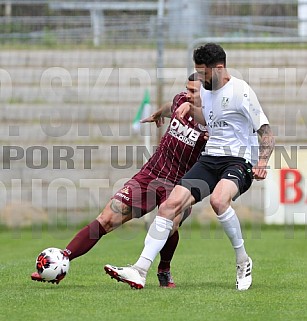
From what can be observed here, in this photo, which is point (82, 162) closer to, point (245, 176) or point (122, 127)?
point (122, 127)

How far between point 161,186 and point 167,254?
0.64 m

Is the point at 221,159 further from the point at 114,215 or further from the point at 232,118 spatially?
the point at 114,215

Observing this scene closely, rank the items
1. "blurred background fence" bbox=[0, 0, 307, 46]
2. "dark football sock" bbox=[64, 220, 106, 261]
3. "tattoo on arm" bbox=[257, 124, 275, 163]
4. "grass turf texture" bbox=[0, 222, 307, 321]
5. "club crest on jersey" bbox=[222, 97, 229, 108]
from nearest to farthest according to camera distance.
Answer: "grass turf texture" bbox=[0, 222, 307, 321]
"tattoo on arm" bbox=[257, 124, 275, 163]
"club crest on jersey" bbox=[222, 97, 229, 108]
"dark football sock" bbox=[64, 220, 106, 261]
"blurred background fence" bbox=[0, 0, 307, 46]

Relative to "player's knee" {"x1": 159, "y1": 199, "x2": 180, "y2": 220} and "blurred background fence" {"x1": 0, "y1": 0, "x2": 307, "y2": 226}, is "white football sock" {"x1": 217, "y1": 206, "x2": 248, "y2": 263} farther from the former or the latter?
"blurred background fence" {"x1": 0, "y1": 0, "x2": 307, "y2": 226}

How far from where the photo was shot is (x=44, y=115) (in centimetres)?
1734

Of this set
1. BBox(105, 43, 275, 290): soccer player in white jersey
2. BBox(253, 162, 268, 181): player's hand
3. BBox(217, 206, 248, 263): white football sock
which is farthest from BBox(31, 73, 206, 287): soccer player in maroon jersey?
BBox(253, 162, 268, 181): player's hand

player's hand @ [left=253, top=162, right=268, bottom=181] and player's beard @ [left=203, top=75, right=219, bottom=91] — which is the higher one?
player's beard @ [left=203, top=75, right=219, bottom=91]

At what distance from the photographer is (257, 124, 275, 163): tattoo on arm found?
303 inches

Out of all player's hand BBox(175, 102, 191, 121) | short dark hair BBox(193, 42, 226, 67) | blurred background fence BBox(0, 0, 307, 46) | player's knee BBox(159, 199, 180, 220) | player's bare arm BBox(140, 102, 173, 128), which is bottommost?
player's knee BBox(159, 199, 180, 220)

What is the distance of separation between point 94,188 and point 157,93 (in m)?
2.23

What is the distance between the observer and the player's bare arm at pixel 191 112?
7.77 metres

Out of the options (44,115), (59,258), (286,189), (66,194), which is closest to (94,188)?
(66,194)

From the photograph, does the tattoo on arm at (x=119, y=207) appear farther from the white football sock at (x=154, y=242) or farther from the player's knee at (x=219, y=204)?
the player's knee at (x=219, y=204)

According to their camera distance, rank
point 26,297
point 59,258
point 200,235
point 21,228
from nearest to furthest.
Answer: point 26,297
point 59,258
point 200,235
point 21,228
